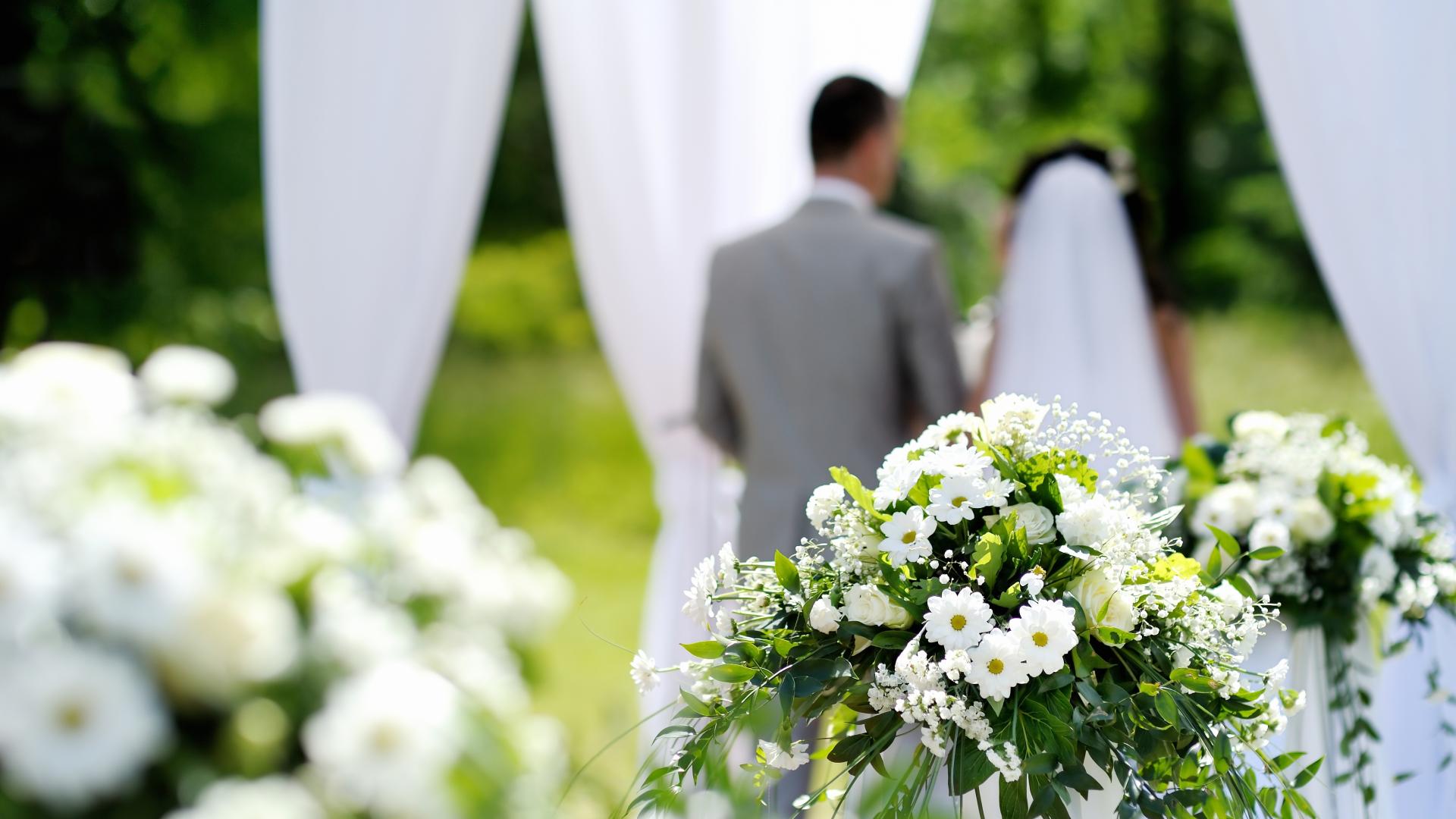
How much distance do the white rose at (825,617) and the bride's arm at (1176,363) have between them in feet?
7.33

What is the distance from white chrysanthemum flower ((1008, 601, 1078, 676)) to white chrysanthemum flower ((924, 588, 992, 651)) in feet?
0.10

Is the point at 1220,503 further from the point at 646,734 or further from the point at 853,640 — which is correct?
the point at 646,734

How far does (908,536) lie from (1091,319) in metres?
2.10

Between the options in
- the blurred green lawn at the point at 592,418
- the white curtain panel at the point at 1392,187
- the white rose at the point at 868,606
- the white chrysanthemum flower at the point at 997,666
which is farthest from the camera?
→ the blurred green lawn at the point at 592,418

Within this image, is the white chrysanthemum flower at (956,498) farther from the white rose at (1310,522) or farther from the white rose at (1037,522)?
the white rose at (1310,522)

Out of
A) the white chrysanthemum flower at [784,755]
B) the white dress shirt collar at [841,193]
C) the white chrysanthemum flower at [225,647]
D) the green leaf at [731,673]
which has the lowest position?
the white chrysanthemum flower at [225,647]

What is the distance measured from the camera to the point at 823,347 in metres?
2.83

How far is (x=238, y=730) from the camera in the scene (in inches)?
24.2

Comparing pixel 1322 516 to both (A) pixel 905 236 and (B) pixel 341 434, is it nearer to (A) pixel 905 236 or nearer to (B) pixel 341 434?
(A) pixel 905 236

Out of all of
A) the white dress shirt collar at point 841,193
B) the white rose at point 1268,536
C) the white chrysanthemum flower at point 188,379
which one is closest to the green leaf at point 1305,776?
the white rose at point 1268,536

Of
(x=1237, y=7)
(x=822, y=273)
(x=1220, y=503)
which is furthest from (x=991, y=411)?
→ (x=1237, y=7)

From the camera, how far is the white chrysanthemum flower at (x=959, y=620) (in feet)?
3.85

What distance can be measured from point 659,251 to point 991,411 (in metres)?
2.01

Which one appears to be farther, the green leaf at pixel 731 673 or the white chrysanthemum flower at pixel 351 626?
the green leaf at pixel 731 673
